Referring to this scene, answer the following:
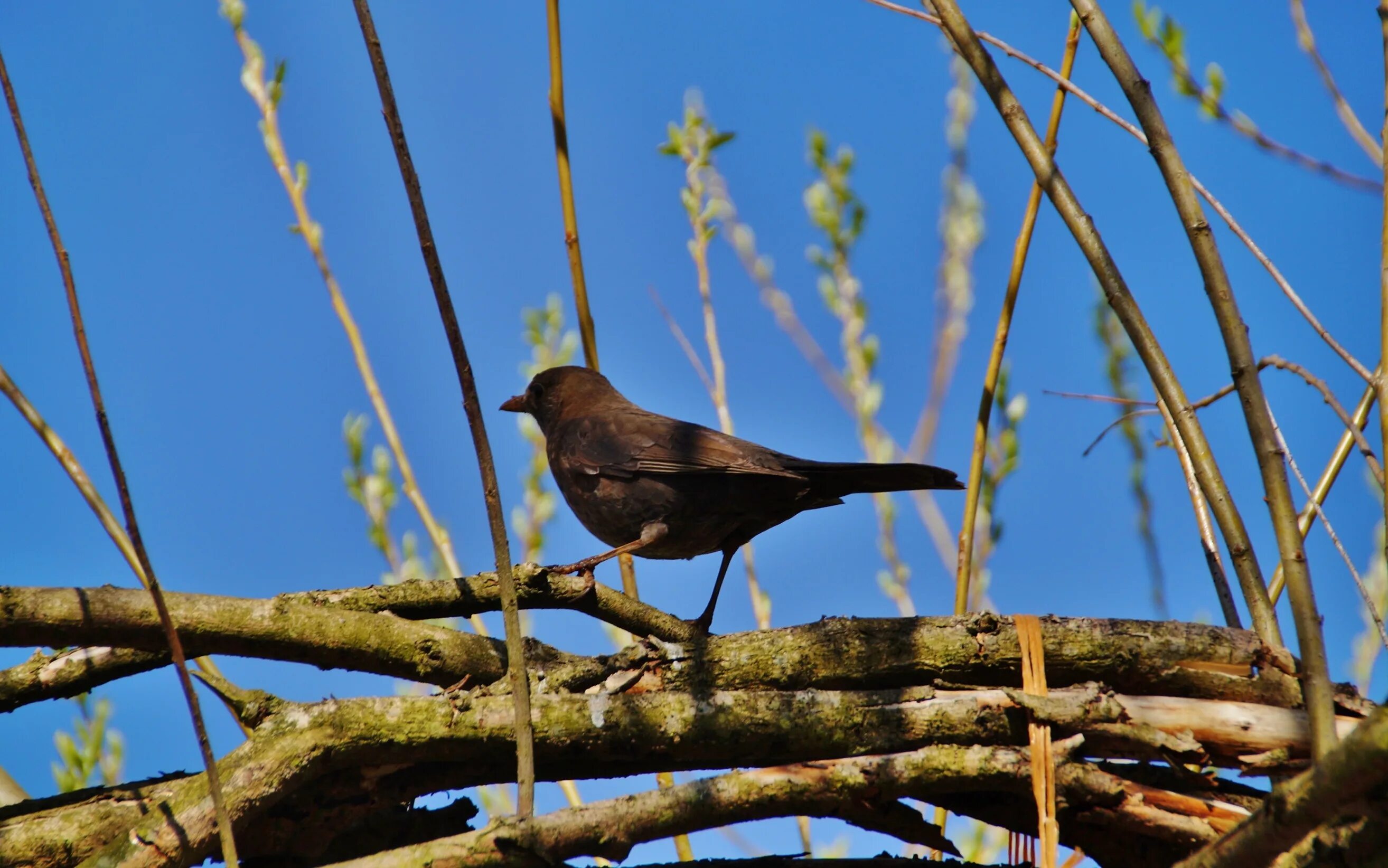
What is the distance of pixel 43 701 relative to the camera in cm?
313

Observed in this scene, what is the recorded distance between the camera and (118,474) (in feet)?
6.56

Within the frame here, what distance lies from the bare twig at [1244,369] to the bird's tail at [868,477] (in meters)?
2.09

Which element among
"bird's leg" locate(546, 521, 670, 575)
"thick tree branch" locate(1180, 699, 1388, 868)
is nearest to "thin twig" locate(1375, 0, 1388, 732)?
"thick tree branch" locate(1180, 699, 1388, 868)

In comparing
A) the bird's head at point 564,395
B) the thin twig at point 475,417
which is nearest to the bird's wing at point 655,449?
the bird's head at point 564,395

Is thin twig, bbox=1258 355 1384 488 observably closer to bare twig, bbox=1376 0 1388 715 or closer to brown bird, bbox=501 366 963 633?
bare twig, bbox=1376 0 1388 715

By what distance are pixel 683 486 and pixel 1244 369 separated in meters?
Result: 3.15

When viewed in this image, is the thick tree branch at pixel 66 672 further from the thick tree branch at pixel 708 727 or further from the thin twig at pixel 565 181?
the thin twig at pixel 565 181

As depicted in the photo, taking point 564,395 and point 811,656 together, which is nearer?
point 811,656

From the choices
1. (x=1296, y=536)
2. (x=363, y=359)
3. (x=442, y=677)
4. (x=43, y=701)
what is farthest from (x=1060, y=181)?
(x=43, y=701)

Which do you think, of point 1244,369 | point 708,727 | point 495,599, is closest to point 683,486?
point 495,599

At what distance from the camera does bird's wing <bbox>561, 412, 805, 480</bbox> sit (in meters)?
5.04

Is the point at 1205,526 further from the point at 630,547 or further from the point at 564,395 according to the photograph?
the point at 564,395

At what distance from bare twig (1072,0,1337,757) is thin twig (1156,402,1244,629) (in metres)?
1.38

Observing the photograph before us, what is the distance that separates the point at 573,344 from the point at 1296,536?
12.9 ft
